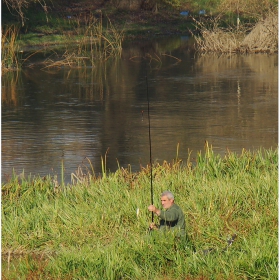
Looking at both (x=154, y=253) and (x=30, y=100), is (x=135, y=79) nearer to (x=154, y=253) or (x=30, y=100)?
(x=30, y=100)

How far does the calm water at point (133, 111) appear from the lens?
1396 centimetres

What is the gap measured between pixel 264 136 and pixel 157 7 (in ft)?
114

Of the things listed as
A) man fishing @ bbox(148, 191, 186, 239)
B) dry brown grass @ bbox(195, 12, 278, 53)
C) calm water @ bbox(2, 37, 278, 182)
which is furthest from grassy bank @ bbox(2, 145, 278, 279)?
dry brown grass @ bbox(195, 12, 278, 53)

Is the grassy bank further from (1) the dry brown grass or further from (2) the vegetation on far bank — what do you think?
(1) the dry brown grass

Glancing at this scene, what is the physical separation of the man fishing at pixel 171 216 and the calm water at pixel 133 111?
149cm

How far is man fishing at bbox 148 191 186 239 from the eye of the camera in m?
7.51

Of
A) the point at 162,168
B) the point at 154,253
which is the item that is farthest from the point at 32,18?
the point at 154,253

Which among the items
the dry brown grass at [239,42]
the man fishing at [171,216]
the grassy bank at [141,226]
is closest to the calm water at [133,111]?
the dry brown grass at [239,42]

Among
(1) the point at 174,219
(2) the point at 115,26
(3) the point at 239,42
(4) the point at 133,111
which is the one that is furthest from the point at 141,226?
(2) the point at 115,26

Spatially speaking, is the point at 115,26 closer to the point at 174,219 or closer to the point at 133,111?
the point at 133,111

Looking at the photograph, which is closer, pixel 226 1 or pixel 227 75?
pixel 227 75

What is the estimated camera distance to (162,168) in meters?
10.7

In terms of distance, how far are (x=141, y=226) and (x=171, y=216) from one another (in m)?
0.93

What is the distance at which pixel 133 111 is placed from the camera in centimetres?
1884
